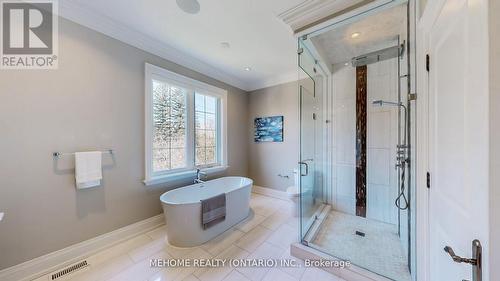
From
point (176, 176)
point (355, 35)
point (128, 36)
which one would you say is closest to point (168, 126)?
point (176, 176)

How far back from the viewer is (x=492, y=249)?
1.78ft

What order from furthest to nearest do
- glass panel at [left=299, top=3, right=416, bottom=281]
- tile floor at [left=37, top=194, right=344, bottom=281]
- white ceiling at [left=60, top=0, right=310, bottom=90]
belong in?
glass panel at [left=299, top=3, right=416, bottom=281]
white ceiling at [left=60, top=0, right=310, bottom=90]
tile floor at [left=37, top=194, right=344, bottom=281]

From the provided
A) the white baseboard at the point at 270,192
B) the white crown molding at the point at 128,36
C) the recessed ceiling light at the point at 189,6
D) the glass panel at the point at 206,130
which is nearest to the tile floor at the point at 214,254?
the white baseboard at the point at 270,192

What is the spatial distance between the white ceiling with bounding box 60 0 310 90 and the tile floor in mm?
2513

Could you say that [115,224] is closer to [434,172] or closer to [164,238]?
[164,238]

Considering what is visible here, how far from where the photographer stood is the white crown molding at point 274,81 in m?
3.53

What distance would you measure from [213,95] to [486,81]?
128 inches

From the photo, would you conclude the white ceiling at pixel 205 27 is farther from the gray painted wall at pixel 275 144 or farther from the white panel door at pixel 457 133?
the white panel door at pixel 457 133

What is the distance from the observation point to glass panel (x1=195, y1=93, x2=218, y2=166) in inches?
127

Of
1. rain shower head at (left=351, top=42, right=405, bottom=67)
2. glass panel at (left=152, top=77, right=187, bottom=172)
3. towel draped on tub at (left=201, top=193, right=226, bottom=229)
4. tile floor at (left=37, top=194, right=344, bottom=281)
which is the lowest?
tile floor at (left=37, top=194, right=344, bottom=281)

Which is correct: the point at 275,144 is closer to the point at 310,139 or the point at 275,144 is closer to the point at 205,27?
the point at 310,139

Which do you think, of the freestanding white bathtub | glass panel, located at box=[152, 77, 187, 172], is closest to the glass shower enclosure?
the freestanding white bathtub

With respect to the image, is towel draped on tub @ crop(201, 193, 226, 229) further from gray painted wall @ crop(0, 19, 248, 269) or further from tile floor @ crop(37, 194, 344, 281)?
gray painted wall @ crop(0, 19, 248, 269)

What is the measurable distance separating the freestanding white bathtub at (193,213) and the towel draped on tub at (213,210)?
0.16 ft
